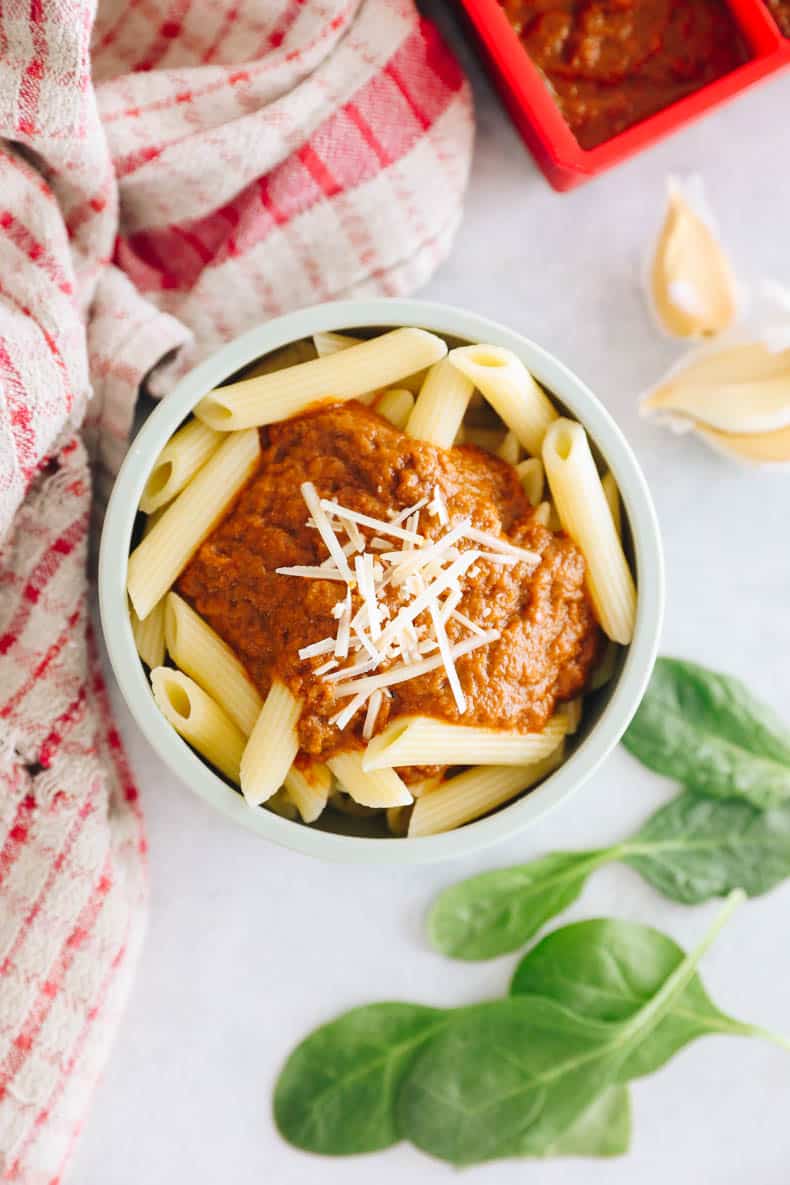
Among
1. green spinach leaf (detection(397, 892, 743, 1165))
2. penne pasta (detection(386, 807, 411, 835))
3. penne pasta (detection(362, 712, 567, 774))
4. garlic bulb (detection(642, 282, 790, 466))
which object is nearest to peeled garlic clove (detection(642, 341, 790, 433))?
garlic bulb (detection(642, 282, 790, 466))

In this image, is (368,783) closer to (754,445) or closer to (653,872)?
(653,872)

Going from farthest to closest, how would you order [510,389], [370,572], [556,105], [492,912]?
1. [492,912]
2. [556,105]
3. [510,389]
4. [370,572]

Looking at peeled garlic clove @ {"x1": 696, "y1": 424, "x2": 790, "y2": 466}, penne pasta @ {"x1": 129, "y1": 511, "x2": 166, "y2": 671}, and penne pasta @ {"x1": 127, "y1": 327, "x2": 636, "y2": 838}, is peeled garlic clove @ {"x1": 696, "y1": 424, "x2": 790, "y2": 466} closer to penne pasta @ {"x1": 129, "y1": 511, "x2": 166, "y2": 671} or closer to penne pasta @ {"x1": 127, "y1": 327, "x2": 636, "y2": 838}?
penne pasta @ {"x1": 127, "y1": 327, "x2": 636, "y2": 838}

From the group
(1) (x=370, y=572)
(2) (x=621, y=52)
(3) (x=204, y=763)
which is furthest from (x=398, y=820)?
(2) (x=621, y=52)

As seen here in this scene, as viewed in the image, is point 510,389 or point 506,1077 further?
point 506,1077

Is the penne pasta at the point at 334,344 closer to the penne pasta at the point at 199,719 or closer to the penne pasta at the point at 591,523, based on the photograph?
the penne pasta at the point at 591,523

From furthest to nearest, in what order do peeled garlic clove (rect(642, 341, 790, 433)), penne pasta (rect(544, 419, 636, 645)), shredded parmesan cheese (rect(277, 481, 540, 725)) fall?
peeled garlic clove (rect(642, 341, 790, 433)) → penne pasta (rect(544, 419, 636, 645)) → shredded parmesan cheese (rect(277, 481, 540, 725))
